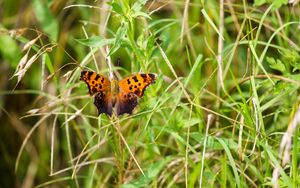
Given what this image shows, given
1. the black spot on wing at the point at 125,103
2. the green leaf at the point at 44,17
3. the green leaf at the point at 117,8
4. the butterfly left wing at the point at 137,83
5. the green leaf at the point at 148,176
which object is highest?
the green leaf at the point at 117,8

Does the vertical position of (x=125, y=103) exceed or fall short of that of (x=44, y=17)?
it falls short

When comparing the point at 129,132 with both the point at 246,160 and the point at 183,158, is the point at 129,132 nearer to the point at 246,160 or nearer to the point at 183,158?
the point at 183,158

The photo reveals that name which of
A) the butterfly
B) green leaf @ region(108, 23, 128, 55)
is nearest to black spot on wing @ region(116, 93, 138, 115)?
the butterfly

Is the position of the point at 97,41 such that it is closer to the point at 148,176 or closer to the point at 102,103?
the point at 102,103

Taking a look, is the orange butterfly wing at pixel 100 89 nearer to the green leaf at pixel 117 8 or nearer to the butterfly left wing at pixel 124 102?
the butterfly left wing at pixel 124 102

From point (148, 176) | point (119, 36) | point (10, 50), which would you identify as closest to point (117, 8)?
point (119, 36)

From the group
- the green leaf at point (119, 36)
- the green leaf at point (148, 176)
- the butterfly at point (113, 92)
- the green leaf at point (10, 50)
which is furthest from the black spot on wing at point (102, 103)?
the green leaf at point (10, 50)
